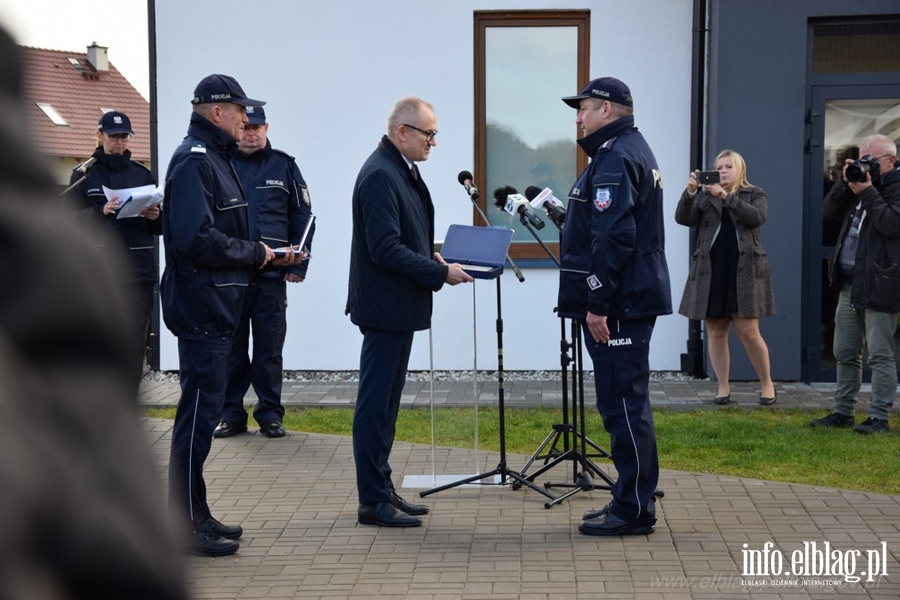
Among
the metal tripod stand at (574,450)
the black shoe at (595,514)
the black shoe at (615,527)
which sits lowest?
the black shoe at (615,527)

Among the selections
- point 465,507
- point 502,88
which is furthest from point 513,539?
point 502,88

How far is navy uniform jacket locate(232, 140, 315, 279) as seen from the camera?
8609 mm

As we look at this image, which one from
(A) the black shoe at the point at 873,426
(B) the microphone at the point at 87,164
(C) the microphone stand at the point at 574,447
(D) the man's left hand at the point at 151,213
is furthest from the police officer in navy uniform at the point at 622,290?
(B) the microphone at the point at 87,164

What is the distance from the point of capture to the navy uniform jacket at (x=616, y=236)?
229 inches

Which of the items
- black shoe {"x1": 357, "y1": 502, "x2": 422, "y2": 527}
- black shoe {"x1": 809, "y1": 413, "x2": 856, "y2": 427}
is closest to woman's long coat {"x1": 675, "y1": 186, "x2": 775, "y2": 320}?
black shoe {"x1": 809, "y1": 413, "x2": 856, "y2": 427}

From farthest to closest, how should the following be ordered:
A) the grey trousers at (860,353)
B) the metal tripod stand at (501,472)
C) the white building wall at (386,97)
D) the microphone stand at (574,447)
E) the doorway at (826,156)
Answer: the white building wall at (386,97), the doorway at (826,156), the grey trousers at (860,353), the metal tripod stand at (501,472), the microphone stand at (574,447)

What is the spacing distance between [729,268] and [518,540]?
4564mm

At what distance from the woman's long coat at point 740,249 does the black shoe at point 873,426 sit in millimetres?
1351

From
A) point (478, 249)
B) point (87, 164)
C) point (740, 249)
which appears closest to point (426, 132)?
point (478, 249)

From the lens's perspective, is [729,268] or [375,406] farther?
[729,268]

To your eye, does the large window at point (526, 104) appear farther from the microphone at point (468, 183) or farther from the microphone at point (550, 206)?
the microphone at point (550, 206)

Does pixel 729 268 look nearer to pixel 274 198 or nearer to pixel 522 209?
pixel 522 209

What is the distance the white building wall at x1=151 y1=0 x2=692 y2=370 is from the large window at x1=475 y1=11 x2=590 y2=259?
0.35ft

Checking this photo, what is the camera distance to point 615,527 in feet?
19.5
